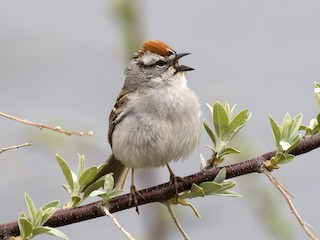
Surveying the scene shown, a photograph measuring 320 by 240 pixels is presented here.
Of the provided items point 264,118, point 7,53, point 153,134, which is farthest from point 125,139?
point 264,118

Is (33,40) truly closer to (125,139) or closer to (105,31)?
(105,31)

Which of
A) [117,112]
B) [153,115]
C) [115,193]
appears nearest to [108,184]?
[115,193]

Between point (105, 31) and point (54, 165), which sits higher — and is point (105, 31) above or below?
above

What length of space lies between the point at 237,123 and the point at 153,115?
1196 millimetres

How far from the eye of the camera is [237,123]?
2764mm

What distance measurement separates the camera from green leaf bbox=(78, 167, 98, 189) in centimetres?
265

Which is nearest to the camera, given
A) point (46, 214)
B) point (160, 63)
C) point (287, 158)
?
point (46, 214)

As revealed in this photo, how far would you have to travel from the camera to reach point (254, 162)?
2592 mm

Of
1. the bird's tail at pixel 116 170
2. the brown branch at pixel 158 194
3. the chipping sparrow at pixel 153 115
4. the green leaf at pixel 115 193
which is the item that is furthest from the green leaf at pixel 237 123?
the bird's tail at pixel 116 170

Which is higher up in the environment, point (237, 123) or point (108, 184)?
point (237, 123)

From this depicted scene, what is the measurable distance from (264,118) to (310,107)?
420 mm

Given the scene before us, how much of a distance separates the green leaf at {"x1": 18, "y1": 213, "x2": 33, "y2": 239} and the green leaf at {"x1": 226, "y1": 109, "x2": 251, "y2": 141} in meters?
0.77

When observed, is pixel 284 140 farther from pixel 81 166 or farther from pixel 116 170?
pixel 116 170

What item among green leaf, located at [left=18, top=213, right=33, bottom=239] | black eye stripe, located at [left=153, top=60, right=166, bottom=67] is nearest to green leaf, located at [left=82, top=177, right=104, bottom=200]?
green leaf, located at [left=18, top=213, right=33, bottom=239]
